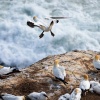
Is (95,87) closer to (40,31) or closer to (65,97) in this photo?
(65,97)

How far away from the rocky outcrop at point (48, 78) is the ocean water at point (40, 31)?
12.1 feet

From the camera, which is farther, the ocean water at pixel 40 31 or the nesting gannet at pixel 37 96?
the ocean water at pixel 40 31

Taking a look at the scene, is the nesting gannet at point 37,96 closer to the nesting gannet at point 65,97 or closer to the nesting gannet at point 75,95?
Answer: the nesting gannet at point 65,97

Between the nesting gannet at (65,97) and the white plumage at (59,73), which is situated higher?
the white plumage at (59,73)

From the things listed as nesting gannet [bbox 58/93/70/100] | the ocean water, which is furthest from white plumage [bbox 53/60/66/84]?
the ocean water

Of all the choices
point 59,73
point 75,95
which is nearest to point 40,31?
point 59,73

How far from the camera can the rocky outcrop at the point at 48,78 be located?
7.77 meters

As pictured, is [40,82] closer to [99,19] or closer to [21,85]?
[21,85]

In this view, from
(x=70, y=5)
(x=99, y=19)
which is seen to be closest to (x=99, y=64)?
(x=99, y=19)

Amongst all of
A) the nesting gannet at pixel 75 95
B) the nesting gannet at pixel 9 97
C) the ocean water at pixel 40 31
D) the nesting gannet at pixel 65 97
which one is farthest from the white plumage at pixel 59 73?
the ocean water at pixel 40 31

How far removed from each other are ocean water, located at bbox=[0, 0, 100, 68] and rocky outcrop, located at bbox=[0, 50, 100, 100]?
12.1 ft

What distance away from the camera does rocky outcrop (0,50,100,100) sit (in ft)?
25.5

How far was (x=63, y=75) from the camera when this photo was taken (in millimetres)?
7836

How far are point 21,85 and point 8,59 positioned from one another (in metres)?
5.19
